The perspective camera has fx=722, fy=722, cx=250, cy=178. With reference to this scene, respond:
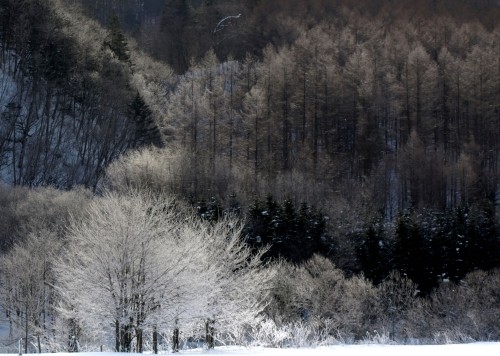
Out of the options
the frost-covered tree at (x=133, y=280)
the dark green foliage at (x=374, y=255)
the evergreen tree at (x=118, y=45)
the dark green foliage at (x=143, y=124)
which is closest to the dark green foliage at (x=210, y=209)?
the dark green foliage at (x=374, y=255)

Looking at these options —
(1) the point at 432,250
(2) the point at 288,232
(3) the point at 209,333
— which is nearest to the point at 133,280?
(3) the point at 209,333

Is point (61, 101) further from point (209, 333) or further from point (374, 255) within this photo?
point (209, 333)

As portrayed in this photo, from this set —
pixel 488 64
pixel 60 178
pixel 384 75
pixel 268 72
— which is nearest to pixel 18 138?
pixel 60 178

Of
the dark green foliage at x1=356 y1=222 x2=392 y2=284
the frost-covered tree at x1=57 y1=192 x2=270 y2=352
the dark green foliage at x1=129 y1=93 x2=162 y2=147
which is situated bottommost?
the frost-covered tree at x1=57 y1=192 x2=270 y2=352

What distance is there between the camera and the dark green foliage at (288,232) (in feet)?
146

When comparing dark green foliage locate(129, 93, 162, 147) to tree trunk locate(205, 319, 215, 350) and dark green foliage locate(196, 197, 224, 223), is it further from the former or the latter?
tree trunk locate(205, 319, 215, 350)

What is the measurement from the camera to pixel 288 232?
148 ft

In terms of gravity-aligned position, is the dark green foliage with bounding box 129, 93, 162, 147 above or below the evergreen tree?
below

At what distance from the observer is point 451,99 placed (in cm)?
7138

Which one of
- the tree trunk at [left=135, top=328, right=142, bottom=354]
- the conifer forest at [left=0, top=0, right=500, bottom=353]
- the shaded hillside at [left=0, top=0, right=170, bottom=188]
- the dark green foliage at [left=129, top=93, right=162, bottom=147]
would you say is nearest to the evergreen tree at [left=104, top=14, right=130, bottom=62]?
the conifer forest at [left=0, top=0, right=500, bottom=353]

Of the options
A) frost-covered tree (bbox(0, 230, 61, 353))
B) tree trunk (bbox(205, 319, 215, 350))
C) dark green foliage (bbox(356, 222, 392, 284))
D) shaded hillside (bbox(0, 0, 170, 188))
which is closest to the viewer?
tree trunk (bbox(205, 319, 215, 350))

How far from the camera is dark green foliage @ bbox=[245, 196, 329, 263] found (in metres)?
44.6

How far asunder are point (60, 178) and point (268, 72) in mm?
24907

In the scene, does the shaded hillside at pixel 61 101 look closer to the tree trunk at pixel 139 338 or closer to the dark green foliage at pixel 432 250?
the dark green foliage at pixel 432 250
